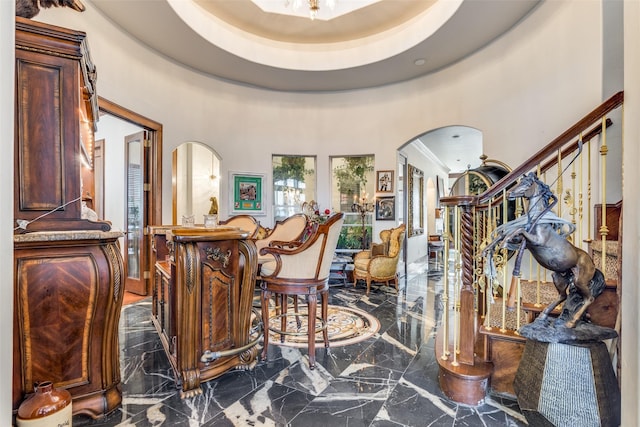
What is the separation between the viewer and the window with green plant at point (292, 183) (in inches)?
237

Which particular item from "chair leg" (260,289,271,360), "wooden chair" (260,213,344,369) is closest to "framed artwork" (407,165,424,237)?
"wooden chair" (260,213,344,369)

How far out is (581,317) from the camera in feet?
4.49

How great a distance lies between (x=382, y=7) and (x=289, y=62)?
64.4 inches

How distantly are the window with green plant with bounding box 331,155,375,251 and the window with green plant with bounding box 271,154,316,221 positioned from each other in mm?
454

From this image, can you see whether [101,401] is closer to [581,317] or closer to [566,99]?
[581,317]

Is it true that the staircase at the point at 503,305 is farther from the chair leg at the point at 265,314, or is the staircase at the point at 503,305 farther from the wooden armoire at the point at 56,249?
the wooden armoire at the point at 56,249

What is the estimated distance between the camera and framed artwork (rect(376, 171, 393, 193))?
5695 millimetres

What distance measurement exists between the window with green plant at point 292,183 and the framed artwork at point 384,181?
1240 millimetres

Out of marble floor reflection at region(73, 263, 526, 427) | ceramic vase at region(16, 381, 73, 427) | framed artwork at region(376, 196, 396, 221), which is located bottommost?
marble floor reflection at region(73, 263, 526, 427)

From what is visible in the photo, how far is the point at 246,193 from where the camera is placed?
5715mm

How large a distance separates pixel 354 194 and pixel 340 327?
3.26m

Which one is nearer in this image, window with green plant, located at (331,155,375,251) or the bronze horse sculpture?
the bronze horse sculpture

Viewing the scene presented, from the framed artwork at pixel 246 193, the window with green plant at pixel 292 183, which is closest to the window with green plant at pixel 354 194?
the window with green plant at pixel 292 183

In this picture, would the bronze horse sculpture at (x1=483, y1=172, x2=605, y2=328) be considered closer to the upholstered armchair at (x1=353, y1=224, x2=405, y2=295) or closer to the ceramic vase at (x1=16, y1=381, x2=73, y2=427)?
the ceramic vase at (x1=16, y1=381, x2=73, y2=427)
